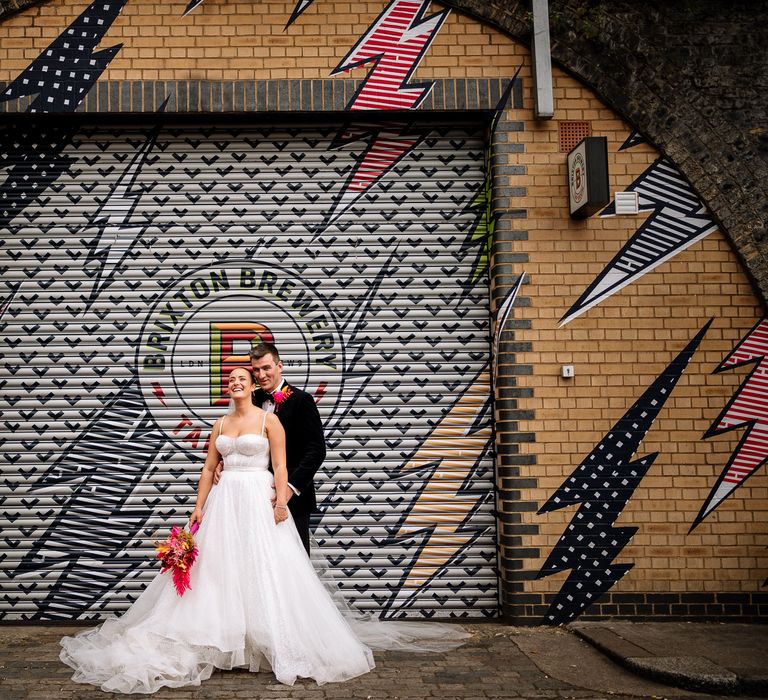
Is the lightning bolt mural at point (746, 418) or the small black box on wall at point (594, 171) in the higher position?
the small black box on wall at point (594, 171)

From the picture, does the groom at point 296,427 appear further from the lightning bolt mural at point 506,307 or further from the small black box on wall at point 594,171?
the small black box on wall at point 594,171

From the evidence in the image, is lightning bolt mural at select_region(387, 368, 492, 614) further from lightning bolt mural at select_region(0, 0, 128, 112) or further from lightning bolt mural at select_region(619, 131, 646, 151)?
lightning bolt mural at select_region(0, 0, 128, 112)

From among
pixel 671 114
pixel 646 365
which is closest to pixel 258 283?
pixel 646 365

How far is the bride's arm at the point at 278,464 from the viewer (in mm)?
5680

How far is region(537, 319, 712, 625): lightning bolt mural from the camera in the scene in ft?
22.5

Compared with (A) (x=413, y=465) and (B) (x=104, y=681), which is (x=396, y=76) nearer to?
(A) (x=413, y=465)

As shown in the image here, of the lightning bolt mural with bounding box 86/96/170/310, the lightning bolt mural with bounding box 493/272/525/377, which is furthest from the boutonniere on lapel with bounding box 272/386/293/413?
the lightning bolt mural with bounding box 86/96/170/310

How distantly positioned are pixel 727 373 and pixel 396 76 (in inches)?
153

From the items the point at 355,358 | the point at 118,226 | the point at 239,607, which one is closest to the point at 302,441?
the point at 239,607

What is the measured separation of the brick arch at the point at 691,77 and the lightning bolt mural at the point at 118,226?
5.33ft

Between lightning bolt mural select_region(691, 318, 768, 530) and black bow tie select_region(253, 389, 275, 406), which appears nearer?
black bow tie select_region(253, 389, 275, 406)

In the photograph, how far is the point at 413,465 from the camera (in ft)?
23.6

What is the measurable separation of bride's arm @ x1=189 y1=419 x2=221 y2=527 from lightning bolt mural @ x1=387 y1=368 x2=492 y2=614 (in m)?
1.87

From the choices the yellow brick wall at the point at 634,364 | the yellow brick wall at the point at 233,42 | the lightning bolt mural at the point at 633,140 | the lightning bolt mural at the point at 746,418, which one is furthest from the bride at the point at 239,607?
the lightning bolt mural at the point at 633,140
